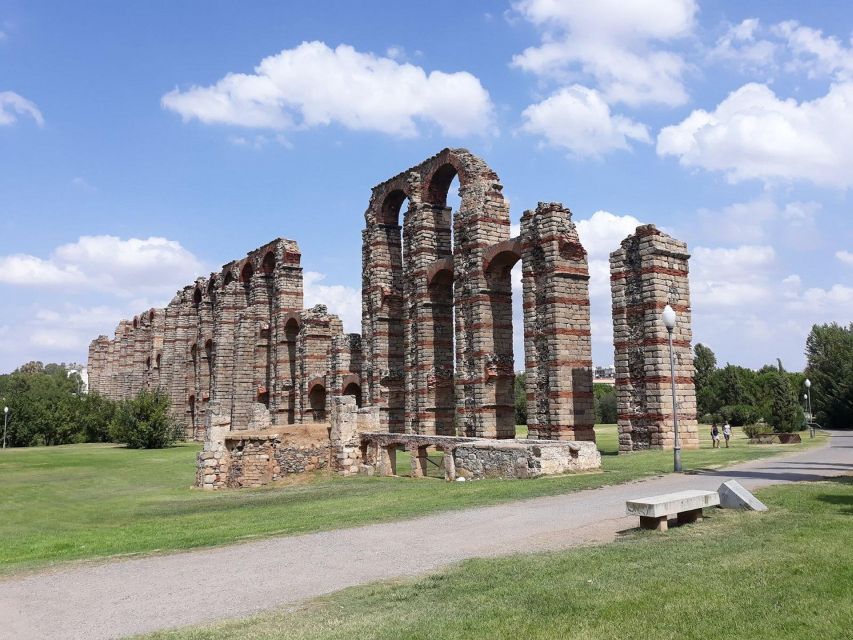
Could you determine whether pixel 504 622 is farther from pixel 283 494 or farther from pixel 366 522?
pixel 283 494

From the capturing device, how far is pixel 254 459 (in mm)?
20047

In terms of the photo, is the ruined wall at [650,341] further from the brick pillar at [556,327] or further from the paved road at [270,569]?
the paved road at [270,569]

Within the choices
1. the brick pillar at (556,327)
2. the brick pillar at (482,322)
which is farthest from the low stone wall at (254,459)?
the brick pillar at (556,327)

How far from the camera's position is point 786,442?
82.8 ft

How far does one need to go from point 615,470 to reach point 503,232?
1391cm

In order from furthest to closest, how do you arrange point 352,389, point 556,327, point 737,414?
point 737,414 → point 352,389 → point 556,327

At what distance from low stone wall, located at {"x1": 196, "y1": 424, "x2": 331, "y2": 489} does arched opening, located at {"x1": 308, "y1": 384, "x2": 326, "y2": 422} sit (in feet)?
56.8

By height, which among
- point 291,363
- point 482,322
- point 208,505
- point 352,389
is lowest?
point 208,505

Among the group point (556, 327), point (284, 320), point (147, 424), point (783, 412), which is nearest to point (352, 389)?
point (284, 320)

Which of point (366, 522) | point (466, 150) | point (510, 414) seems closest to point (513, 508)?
point (366, 522)

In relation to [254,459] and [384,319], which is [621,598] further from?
[384,319]

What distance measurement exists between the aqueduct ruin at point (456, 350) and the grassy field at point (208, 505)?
1.19 metres

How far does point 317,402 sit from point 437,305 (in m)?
12.0

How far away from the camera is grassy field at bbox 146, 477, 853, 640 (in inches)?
196
